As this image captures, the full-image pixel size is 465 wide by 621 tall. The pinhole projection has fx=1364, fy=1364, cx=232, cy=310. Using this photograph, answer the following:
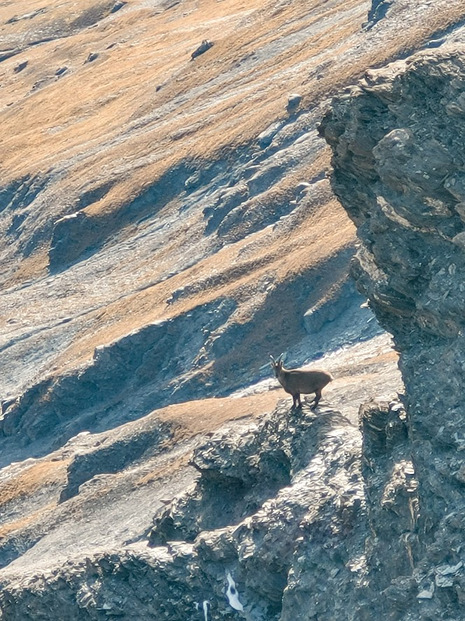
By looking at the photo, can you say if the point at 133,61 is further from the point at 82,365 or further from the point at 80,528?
the point at 80,528

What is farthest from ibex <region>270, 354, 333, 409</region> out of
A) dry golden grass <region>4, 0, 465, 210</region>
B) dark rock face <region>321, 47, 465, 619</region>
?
dry golden grass <region>4, 0, 465, 210</region>

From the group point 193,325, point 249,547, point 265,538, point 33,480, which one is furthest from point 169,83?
point 265,538

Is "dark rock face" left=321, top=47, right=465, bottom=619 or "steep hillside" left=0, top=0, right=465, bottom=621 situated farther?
"steep hillside" left=0, top=0, right=465, bottom=621

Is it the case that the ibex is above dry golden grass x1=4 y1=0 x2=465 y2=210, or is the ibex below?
above

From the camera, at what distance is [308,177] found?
98625 millimetres

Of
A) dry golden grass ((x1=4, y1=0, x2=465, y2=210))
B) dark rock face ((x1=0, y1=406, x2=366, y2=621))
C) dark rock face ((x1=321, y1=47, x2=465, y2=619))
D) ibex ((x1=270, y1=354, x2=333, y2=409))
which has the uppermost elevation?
dark rock face ((x1=321, y1=47, x2=465, y2=619))

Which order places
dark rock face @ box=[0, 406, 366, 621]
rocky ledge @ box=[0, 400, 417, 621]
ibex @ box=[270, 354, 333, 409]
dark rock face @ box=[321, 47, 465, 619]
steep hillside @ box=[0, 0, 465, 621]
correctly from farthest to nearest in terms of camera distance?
ibex @ box=[270, 354, 333, 409]
steep hillside @ box=[0, 0, 465, 621]
dark rock face @ box=[0, 406, 366, 621]
rocky ledge @ box=[0, 400, 417, 621]
dark rock face @ box=[321, 47, 465, 619]

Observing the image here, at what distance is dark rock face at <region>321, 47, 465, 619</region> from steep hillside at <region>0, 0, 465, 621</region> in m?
0.77

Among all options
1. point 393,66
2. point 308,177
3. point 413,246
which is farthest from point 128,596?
point 308,177

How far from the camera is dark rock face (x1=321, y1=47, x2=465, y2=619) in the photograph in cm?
2881

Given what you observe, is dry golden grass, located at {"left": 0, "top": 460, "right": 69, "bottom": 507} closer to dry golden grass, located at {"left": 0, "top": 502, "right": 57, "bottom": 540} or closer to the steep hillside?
the steep hillside

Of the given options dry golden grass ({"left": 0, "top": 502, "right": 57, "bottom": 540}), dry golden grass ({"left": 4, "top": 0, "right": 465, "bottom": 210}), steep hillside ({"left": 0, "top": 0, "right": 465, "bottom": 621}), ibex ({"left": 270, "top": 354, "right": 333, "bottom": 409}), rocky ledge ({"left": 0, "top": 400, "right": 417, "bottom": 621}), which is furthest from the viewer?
dry golden grass ({"left": 4, "top": 0, "right": 465, "bottom": 210})

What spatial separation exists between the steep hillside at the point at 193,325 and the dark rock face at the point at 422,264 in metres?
0.77

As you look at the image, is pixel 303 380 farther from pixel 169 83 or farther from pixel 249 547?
pixel 169 83
